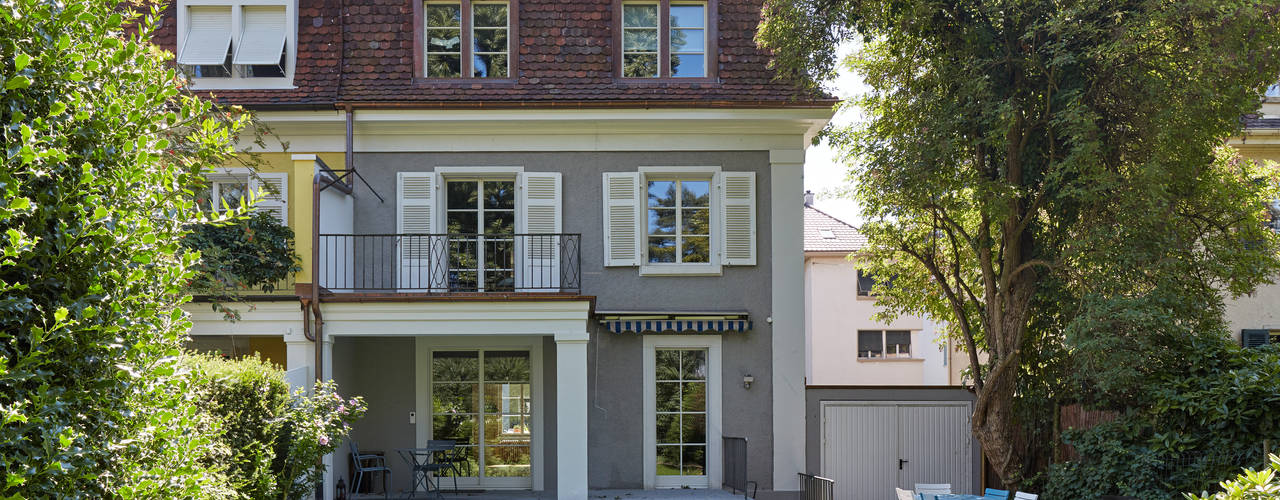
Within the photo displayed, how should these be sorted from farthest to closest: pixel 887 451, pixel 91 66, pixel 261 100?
pixel 887 451
pixel 261 100
pixel 91 66

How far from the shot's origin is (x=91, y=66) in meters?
3.79

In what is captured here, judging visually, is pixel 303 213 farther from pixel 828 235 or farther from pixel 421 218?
pixel 828 235

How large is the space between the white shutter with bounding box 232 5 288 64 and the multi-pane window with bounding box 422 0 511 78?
84.2 inches

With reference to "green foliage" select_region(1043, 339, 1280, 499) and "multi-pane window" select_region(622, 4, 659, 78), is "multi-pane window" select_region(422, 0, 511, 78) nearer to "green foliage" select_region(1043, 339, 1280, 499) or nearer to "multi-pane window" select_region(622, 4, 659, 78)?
"multi-pane window" select_region(622, 4, 659, 78)

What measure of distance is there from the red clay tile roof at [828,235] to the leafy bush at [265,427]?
20.7m

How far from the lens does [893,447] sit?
15.8m

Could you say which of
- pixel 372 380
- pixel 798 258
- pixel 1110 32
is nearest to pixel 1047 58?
pixel 1110 32

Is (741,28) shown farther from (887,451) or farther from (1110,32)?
(887,451)

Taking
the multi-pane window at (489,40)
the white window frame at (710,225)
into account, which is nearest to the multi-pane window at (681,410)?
the white window frame at (710,225)

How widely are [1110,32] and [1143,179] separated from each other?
168cm

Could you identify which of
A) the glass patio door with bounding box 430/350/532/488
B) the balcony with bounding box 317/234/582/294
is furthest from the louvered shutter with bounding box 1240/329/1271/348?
the glass patio door with bounding box 430/350/532/488

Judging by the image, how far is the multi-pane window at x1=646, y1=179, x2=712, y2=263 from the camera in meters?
15.1

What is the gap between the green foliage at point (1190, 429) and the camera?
10.2 metres

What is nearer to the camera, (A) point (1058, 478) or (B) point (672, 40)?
(A) point (1058, 478)
